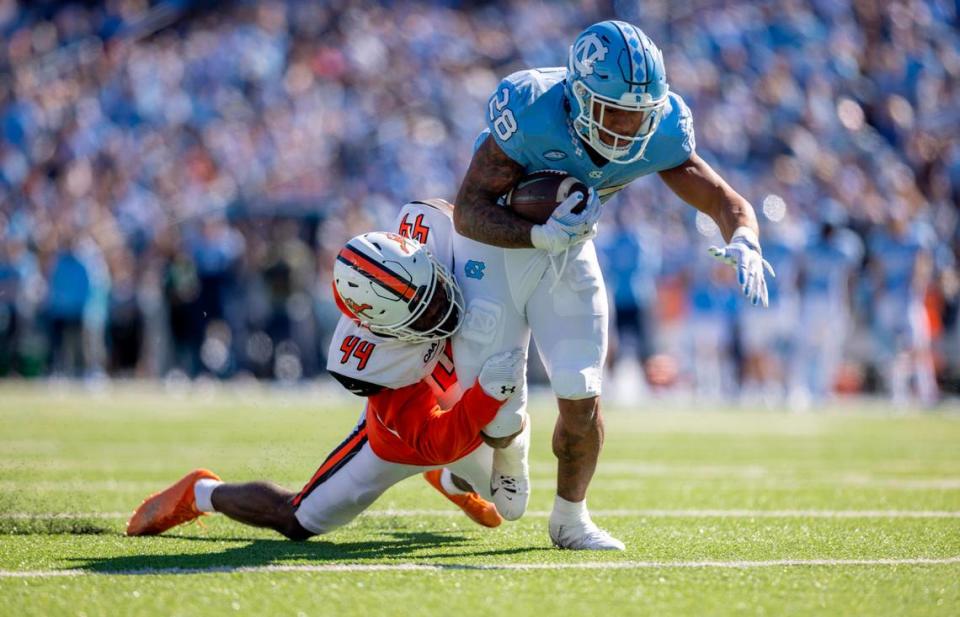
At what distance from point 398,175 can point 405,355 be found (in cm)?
1287

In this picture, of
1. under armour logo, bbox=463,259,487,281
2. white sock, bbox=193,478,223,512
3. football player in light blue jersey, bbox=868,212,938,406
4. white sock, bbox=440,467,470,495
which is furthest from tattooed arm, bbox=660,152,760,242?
football player in light blue jersey, bbox=868,212,938,406

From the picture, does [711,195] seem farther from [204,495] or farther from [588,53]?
[204,495]

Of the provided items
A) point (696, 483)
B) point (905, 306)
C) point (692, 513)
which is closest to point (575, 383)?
point (692, 513)

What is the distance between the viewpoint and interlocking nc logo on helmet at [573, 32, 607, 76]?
13.2 ft

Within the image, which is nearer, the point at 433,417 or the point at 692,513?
the point at 433,417

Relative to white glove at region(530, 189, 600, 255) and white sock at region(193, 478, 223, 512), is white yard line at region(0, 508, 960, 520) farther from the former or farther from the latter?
white glove at region(530, 189, 600, 255)

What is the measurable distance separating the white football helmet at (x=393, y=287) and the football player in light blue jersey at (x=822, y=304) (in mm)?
9627

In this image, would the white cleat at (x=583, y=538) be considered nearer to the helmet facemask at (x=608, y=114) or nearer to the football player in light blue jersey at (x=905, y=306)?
the helmet facemask at (x=608, y=114)

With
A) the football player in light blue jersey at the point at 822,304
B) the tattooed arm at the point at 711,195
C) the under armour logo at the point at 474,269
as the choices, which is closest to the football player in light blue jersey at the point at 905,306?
the football player in light blue jersey at the point at 822,304

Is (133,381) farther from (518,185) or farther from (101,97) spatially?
(518,185)

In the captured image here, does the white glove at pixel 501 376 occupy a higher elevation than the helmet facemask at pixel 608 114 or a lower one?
lower

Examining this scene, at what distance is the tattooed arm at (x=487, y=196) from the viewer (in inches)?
162

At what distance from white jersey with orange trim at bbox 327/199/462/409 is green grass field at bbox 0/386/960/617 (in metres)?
0.54

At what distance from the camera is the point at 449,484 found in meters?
4.80
